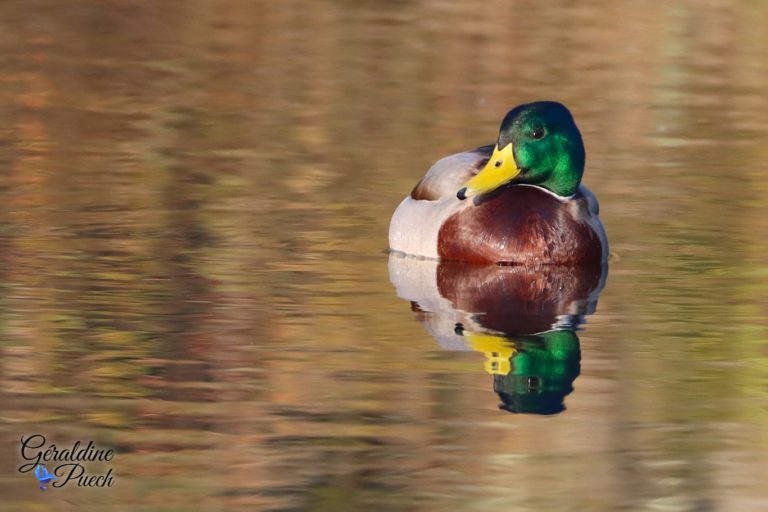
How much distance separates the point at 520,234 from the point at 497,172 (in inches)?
17.2

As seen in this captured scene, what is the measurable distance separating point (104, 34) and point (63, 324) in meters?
14.9

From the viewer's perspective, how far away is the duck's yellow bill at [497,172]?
1223 cm

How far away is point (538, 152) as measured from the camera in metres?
12.4

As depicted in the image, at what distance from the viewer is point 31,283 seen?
11.1 m

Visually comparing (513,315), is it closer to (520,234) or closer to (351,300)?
(351,300)

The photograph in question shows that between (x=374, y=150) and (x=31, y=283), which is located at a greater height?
(x=31, y=283)

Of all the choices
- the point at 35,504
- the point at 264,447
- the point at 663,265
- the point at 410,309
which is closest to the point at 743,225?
the point at 663,265

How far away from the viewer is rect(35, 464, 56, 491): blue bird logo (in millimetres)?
7383

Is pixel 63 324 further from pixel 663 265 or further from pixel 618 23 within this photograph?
pixel 618 23

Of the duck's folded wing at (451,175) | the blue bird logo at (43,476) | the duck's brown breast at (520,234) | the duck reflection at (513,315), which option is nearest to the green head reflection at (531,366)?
the duck reflection at (513,315)

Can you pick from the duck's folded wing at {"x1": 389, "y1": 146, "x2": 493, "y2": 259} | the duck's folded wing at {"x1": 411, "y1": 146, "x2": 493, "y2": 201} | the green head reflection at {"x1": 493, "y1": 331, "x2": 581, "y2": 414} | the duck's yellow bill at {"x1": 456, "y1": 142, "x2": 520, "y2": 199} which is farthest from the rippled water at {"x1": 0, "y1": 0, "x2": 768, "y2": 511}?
the duck's yellow bill at {"x1": 456, "y1": 142, "x2": 520, "y2": 199}

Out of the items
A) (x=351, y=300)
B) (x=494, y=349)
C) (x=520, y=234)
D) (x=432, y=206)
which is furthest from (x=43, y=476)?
(x=432, y=206)

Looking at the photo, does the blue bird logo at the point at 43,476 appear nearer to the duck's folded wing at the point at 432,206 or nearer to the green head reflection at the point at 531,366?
the green head reflection at the point at 531,366
